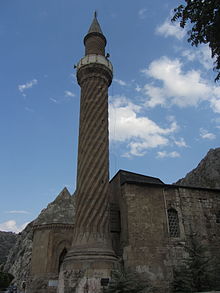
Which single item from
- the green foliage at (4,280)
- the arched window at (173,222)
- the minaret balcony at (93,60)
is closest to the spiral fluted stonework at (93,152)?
the minaret balcony at (93,60)

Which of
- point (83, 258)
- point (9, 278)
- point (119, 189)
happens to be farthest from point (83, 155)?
point (9, 278)

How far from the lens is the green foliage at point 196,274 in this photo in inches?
427

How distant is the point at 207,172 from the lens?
2798 cm

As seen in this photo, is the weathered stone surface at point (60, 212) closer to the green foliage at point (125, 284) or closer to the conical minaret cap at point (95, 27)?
the green foliage at point (125, 284)

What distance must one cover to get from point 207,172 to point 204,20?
22.9 metres

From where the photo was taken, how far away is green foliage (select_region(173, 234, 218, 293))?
10836mm

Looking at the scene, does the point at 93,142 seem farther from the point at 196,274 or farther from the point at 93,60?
the point at 196,274

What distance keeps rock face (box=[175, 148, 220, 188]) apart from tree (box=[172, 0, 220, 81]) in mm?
18370

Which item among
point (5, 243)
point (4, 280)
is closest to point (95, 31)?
point (4, 280)

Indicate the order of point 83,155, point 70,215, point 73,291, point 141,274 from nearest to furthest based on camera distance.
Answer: point 73,291 → point 141,274 → point 83,155 → point 70,215

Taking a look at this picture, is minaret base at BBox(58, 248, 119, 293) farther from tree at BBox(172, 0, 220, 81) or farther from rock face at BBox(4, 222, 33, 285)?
rock face at BBox(4, 222, 33, 285)

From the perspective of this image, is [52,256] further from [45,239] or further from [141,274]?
[141,274]

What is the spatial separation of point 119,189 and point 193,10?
8771mm

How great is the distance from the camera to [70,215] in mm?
19031
